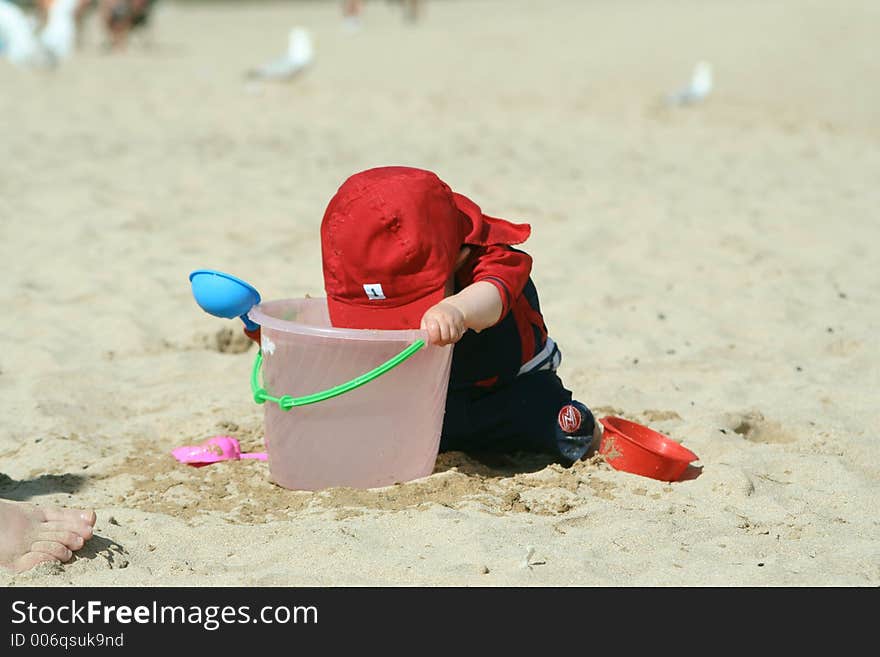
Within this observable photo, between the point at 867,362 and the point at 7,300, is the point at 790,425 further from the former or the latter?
the point at 7,300

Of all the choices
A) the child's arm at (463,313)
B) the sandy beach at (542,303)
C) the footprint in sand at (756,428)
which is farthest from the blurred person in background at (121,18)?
the child's arm at (463,313)

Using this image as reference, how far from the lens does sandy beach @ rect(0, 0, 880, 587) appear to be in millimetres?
2311

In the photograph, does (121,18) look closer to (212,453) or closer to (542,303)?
(542,303)

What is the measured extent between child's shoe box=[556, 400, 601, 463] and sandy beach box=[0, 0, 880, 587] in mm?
44

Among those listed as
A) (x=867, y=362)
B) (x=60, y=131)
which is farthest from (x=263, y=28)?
(x=867, y=362)

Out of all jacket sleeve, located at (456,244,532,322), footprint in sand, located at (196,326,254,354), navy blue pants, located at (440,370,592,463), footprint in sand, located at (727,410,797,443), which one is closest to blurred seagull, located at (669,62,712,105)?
footprint in sand, located at (196,326,254,354)

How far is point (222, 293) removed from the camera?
2617 millimetres

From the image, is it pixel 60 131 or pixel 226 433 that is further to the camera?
pixel 60 131

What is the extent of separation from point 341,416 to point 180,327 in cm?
155

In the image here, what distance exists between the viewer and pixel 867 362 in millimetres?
3555

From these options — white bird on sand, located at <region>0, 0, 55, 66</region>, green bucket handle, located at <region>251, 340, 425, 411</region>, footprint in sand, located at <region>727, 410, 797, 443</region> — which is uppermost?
white bird on sand, located at <region>0, 0, 55, 66</region>

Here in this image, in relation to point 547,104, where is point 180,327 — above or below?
below

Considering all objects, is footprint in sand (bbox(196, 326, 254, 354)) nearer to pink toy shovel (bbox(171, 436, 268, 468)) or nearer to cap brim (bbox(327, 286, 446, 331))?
pink toy shovel (bbox(171, 436, 268, 468))
